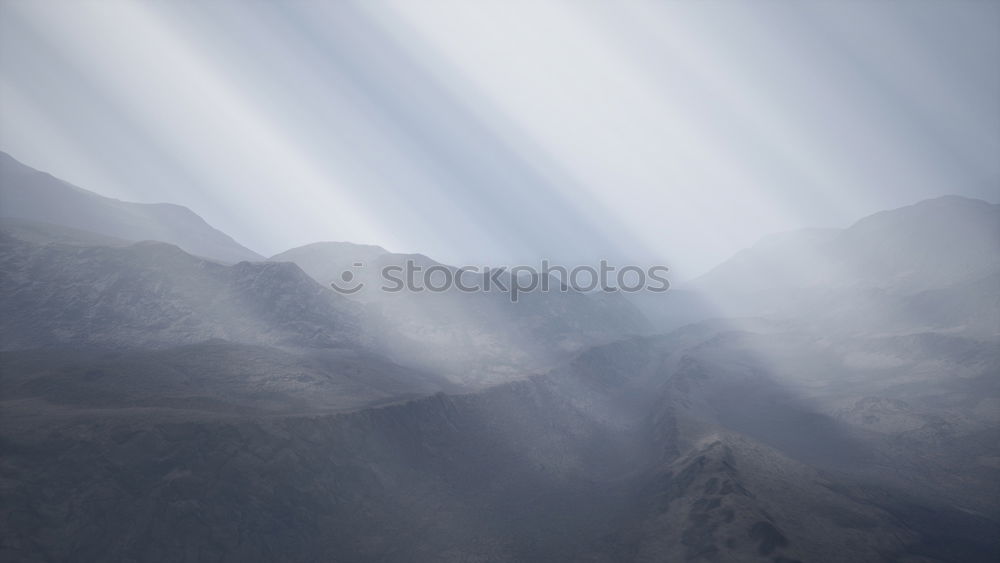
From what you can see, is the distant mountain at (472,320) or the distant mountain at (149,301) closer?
the distant mountain at (149,301)

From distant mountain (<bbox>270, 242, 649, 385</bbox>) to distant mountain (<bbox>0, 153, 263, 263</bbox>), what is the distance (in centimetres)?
4307

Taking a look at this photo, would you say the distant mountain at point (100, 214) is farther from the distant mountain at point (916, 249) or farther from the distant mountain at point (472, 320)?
the distant mountain at point (916, 249)

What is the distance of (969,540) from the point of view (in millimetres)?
32000

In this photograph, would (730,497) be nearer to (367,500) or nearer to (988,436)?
(367,500)

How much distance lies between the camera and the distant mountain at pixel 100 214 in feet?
359

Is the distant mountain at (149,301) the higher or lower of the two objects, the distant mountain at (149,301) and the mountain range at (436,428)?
the higher

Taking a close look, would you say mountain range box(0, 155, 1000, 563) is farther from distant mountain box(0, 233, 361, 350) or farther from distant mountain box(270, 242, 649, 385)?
distant mountain box(270, 242, 649, 385)

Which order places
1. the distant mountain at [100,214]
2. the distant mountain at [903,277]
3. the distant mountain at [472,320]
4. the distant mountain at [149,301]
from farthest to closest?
the distant mountain at [100,214] → the distant mountain at [903,277] → the distant mountain at [472,320] → the distant mountain at [149,301]

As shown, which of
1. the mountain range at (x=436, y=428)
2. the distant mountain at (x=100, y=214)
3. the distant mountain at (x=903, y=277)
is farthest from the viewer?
the distant mountain at (x=100, y=214)

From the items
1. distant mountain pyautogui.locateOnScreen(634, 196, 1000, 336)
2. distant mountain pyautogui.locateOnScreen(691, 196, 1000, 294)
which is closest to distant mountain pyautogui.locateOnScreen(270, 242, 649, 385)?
distant mountain pyautogui.locateOnScreen(634, 196, 1000, 336)

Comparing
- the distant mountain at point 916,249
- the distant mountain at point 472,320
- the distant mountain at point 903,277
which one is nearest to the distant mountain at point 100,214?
the distant mountain at point 472,320

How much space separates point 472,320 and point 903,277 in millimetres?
148708

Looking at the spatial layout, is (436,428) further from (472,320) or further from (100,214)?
(100,214)

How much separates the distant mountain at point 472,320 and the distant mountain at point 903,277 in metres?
67.1
